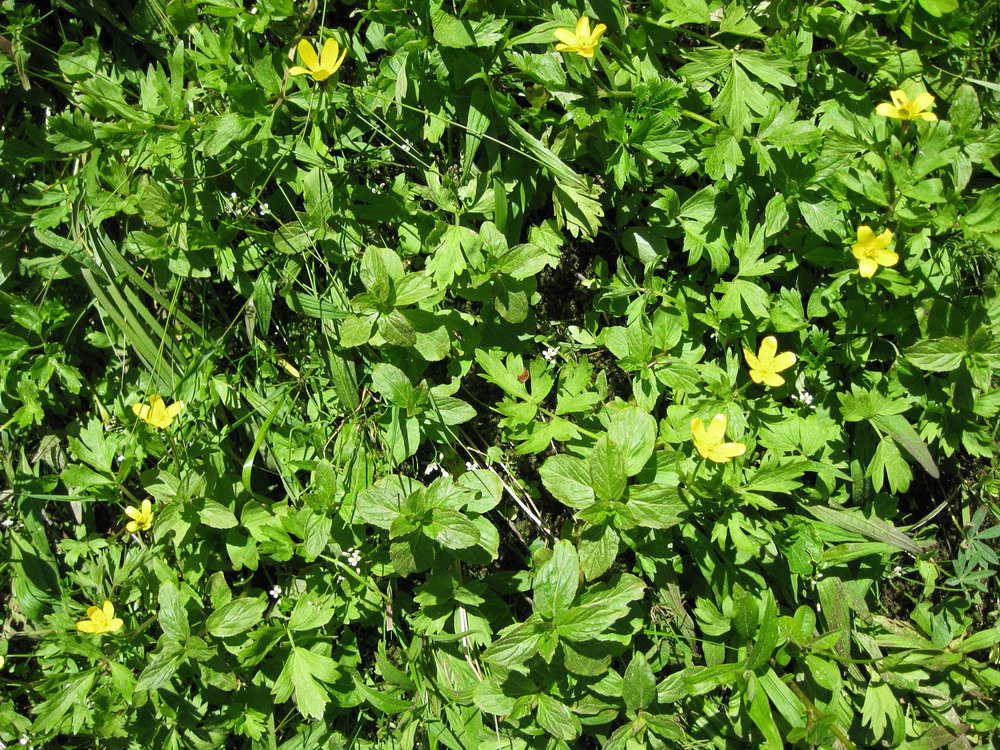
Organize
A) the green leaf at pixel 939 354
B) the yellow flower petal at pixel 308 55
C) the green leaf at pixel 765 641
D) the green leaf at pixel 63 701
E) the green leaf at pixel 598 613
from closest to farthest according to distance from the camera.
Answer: the yellow flower petal at pixel 308 55 < the green leaf at pixel 598 613 < the green leaf at pixel 765 641 < the green leaf at pixel 939 354 < the green leaf at pixel 63 701

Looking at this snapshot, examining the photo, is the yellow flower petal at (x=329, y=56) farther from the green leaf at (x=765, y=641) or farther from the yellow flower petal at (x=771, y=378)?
the green leaf at (x=765, y=641)

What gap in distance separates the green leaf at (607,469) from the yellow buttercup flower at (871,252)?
1024mm

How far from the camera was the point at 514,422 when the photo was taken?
2396 millimetres

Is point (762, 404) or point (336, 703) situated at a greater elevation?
point (762, 404)

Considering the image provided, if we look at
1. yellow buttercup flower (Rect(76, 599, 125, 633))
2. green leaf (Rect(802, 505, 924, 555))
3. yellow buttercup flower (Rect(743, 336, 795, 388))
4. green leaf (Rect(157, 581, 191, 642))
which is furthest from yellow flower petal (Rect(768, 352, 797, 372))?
yellow buttercup flower (Rect(76, 599, 125, 633))

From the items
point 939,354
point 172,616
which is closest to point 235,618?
point 172,616

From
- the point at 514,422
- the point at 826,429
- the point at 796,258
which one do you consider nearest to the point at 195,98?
the point at 514,422

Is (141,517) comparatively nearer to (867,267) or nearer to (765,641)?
(765,641)

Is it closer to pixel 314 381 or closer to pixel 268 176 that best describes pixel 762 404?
pixel 314 381

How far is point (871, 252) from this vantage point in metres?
2.23

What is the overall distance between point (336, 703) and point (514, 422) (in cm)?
132

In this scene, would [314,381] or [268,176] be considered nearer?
[268,176]

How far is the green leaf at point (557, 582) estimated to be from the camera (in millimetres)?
2219

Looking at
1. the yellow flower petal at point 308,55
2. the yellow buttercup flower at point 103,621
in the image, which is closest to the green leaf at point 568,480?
the yellow flower petal at point 308,55
